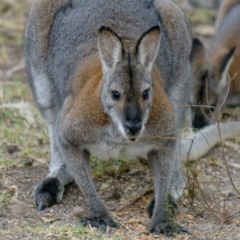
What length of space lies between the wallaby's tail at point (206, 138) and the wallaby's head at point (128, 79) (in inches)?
56.8

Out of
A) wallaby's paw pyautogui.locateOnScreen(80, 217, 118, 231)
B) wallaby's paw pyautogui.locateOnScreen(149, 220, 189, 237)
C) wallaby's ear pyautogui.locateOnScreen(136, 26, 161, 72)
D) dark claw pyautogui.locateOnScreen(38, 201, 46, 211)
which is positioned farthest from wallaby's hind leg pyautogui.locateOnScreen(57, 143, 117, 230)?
wallaby's ear pyautogui.locateOnScreen(136, 26, 161, 72)

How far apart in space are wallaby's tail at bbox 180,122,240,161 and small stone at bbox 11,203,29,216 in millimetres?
1398

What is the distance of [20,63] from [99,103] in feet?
12.8

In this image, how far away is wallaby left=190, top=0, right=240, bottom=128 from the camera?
23.4 ft

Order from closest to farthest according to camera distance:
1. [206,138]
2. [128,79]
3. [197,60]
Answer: [128,79] < [206,138] < [197,60]

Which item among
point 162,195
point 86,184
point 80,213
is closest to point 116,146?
point 86,184

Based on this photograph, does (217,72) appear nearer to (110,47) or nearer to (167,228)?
(167,228)

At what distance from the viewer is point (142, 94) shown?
427 cm

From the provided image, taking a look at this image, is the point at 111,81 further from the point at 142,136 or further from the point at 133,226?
the point at 133,226

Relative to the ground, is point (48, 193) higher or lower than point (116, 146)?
lower

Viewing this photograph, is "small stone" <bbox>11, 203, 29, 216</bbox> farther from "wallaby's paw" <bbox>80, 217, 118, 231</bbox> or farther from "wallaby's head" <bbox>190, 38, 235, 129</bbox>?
"wallaby's head" <bbox>190, 38, 235, 129</bbox>

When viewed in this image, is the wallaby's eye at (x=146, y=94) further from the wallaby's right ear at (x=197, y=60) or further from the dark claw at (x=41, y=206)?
the wallaby's right ear at (x=197, y=60)

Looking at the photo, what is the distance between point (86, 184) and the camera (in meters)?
4.73

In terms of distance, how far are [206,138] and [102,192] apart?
1251 millimetres
